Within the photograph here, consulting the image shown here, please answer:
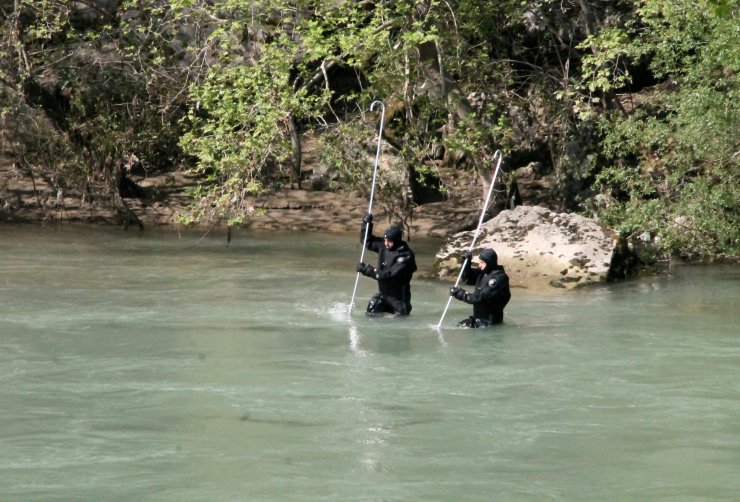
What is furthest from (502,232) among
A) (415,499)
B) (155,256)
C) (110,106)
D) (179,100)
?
(415,499)

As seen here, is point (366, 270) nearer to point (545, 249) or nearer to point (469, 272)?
point (469, 272)

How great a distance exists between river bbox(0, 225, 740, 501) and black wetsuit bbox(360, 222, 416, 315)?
0.20 metres

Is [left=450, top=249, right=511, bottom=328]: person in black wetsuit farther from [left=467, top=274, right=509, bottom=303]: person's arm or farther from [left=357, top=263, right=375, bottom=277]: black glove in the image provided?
[left=357, top=263, right=375, bottom=277]: black glove

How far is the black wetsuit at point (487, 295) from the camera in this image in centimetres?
1385

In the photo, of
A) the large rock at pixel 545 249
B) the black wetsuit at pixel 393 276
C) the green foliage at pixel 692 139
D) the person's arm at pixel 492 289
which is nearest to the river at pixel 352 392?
the black wetsuit at pixel 393 276

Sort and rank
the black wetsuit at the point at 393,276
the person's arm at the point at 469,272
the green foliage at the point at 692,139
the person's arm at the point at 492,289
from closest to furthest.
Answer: the person's arm at the point at 492,289, the person's arm at the point at 469,272, the black wetsuit at the point at 393,276, the green foliage at the point at 692,139

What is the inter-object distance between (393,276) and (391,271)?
0.07m

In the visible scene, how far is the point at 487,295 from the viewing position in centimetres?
1389

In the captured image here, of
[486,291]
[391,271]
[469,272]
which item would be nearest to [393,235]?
[391,271]

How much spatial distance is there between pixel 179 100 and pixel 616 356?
43.1 ft

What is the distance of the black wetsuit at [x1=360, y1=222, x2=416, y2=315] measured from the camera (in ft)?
47.8

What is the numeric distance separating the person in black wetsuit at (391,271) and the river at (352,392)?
211 mm

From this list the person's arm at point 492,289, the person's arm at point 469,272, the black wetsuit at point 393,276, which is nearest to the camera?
the person's arm at point 492,289

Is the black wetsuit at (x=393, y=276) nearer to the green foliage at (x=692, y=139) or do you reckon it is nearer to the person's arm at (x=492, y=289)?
the person's arm at (x=492, y=289)
